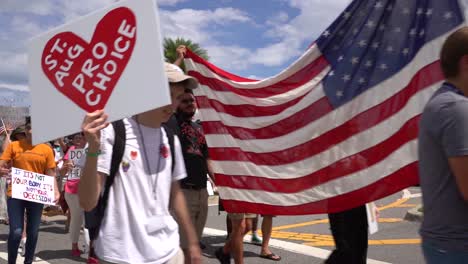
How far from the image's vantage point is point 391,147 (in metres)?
3.80

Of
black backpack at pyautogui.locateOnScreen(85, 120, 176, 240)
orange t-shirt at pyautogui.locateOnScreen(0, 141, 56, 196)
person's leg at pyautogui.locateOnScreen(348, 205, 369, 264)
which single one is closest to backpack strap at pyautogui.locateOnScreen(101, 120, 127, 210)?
black backpack at pyautogui.locateOnScreen(85, 120, 176, 240)

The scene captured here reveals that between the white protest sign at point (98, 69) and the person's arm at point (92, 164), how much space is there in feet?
0.24

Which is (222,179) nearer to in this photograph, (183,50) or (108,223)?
(183,50)

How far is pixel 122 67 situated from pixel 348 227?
2.57 m

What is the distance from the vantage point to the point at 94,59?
2318mm

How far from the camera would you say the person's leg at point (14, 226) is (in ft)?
19.0

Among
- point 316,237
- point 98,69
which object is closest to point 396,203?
point 316,237

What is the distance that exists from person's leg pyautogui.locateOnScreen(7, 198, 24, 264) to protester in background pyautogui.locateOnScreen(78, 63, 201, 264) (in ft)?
12.4

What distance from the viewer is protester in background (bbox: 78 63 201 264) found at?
2352 mm

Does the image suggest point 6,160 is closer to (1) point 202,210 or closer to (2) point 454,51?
(1) point 202,210

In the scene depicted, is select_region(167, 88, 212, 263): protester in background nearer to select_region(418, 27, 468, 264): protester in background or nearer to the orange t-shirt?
the orange t-shirt

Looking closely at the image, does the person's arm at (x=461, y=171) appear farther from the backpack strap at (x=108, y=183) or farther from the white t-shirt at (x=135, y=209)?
the backpack strap at (x=108, y=183)

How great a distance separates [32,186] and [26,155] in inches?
21.1

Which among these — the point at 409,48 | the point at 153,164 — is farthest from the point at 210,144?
the point at 153,164
